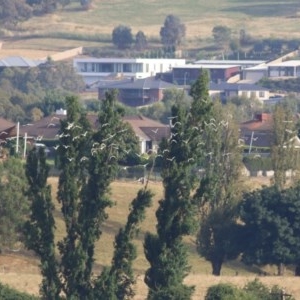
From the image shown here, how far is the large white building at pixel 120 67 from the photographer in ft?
569

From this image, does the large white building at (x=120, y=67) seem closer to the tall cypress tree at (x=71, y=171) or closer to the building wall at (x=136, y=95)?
the building wall at (x=136, y=95)

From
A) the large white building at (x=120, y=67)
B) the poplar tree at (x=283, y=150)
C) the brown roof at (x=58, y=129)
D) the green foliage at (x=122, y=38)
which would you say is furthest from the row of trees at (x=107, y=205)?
the green foliage at (x=122, y=38)

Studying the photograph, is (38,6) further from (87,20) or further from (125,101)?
(125,101)

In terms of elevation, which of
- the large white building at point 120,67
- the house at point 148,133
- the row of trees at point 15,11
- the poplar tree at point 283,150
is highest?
the poplar tree at point 283,150

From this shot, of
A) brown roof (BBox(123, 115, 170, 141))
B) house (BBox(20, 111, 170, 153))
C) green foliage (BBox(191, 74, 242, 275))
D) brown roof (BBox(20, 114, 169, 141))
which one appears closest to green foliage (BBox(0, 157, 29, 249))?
green foliage (BBox(191, 74, 242, 275))

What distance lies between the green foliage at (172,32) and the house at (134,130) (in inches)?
3179

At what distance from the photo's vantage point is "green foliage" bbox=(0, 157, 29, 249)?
6431cm

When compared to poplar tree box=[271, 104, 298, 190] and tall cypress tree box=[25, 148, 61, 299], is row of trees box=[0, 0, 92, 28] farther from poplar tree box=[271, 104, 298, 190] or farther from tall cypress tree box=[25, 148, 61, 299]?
tall cypress tree box=[25, 148, 61, 299]

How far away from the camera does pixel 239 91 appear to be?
151m

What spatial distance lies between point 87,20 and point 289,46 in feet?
91.2

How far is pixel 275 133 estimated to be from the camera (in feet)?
241

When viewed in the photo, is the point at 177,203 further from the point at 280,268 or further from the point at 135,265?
the point at 280,268

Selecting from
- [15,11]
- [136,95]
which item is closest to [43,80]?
[136,95]

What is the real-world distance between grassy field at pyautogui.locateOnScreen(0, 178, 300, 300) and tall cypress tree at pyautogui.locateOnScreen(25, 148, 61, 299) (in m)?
4.11
